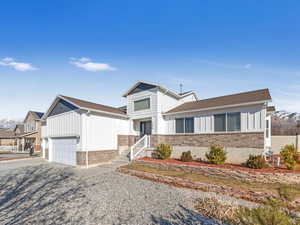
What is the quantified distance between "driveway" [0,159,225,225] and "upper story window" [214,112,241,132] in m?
5.73

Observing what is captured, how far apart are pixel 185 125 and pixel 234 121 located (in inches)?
146

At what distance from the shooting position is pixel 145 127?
16.2m

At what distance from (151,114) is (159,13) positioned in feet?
26.3

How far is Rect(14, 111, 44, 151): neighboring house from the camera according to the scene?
99.0 feet

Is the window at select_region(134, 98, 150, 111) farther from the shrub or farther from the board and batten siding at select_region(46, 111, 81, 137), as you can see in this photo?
the shrub

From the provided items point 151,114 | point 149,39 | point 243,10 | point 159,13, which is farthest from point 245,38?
point 151,114

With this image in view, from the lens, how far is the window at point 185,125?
12.9 metres

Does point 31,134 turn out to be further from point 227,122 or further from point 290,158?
point 290,158

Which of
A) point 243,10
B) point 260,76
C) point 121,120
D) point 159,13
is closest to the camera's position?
point 243,10

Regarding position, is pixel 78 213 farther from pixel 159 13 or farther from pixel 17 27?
pixel 17 27

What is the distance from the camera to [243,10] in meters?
9.54

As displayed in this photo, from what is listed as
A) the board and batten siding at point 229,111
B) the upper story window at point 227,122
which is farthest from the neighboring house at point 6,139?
the upper story window at point 227,122

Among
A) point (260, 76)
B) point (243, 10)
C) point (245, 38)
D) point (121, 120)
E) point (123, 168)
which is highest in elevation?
point (243, 10)

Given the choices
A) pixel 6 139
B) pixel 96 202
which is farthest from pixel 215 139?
pixel 6 139
